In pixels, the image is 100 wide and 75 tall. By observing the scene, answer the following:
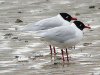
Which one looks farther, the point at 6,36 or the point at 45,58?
the point at 6,36

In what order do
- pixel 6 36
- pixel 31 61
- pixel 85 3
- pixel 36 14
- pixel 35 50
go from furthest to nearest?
pixel 85 3, pixel 36 14, pixel 6 36, pixel 35 50, pixel 31 61

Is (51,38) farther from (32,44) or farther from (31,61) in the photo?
(32,44)

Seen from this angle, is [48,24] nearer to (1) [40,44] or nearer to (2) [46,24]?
(2) [46,24]

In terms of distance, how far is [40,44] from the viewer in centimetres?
1560

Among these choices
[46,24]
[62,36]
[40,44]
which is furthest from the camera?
[40,44]

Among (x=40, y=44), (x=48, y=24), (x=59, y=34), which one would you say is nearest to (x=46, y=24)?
(x=48, y=24)

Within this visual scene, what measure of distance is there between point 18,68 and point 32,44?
3.13 meters

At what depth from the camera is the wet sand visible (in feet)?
40.9

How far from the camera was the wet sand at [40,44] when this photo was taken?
12.5 meters

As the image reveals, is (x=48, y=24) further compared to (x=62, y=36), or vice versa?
(x=48, y=24)

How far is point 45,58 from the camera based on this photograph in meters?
Answer: 13.9

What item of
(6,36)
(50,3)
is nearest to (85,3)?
(50,3)

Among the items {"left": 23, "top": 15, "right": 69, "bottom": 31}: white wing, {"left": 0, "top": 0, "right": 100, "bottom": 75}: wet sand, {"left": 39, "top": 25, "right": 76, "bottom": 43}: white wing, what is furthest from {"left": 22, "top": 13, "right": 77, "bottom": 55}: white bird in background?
{"left": 39, "top": 25, "right": 76, "bottom": 43}: white wing

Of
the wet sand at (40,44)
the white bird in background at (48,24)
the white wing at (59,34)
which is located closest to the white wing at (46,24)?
the white bird in background at (48,24)
